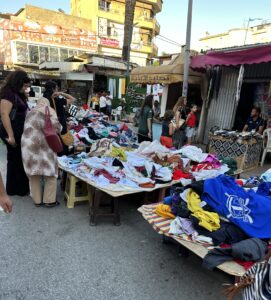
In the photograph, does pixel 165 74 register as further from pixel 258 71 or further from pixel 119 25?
pixel 119 25

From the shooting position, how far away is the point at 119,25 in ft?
127

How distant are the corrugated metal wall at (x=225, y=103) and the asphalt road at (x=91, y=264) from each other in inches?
230

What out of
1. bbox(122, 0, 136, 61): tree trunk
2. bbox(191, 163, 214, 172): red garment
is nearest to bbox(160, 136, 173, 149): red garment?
bbox(191, 163, 214, 172): red garment

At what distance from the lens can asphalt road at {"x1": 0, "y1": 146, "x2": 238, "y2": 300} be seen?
245cm

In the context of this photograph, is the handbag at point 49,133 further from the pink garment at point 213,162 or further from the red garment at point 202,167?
the pink garment at point 213,162

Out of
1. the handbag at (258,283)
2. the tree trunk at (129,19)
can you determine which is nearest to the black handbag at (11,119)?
the handbag at (258,283)

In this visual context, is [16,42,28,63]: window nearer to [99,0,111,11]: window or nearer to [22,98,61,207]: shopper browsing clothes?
[99,0,111,11]: window

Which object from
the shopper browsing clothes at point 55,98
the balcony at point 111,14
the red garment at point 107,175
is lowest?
the red garment at point 107,175

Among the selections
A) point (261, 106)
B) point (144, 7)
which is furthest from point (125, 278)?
point (144, 7)

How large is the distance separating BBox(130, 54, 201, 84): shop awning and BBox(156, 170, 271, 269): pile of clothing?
228 inches

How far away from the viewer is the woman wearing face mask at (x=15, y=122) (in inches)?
155

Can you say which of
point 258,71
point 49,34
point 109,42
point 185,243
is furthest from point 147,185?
point 109,42

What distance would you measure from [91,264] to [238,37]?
35.4m

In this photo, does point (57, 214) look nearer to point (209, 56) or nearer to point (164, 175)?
point (164, 175)
